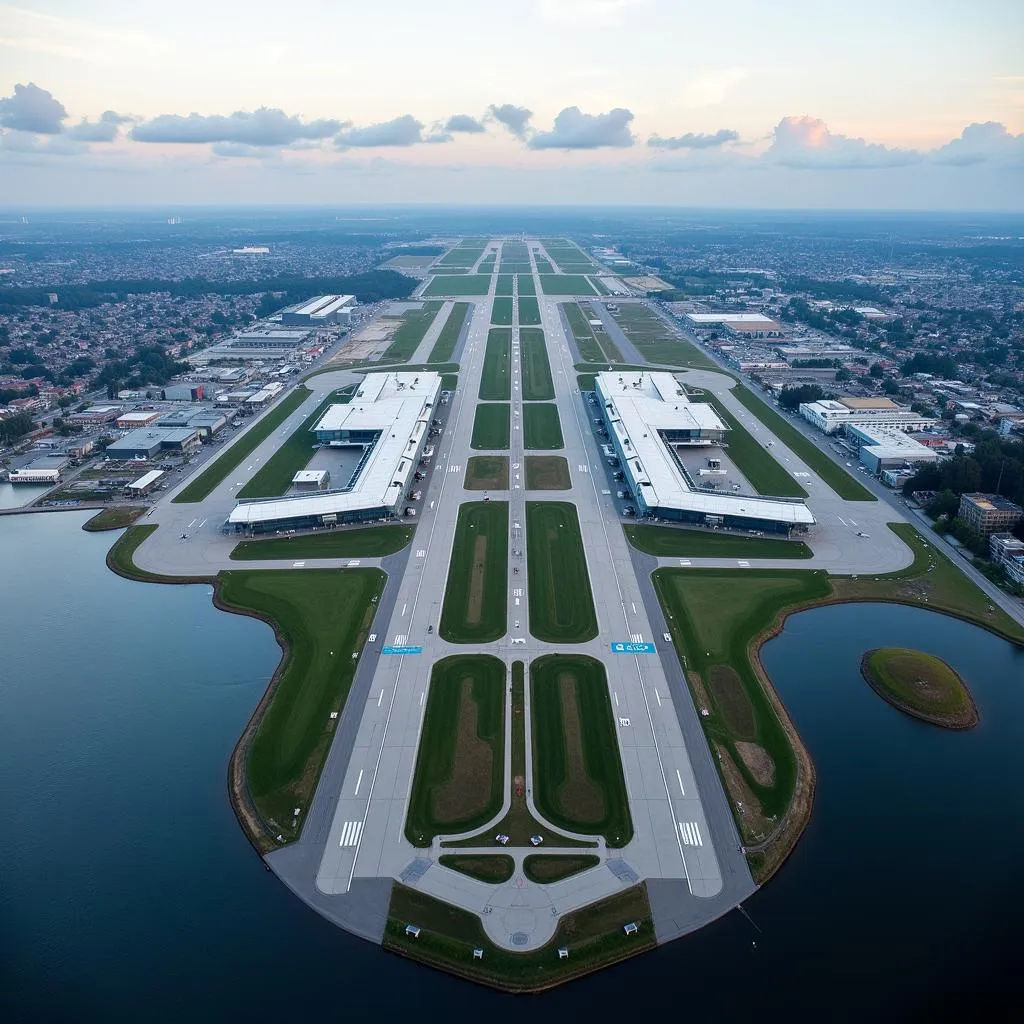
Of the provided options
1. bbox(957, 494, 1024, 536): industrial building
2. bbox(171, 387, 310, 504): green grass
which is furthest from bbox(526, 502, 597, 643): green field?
bbox(957, 494, 1024, 536): industrial building

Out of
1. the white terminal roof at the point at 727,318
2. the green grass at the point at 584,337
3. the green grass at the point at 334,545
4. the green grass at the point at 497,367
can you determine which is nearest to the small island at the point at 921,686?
the green grass at the point at 334,545

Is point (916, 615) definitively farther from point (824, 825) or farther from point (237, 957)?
point (237, 957)

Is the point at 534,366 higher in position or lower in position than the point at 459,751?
higher

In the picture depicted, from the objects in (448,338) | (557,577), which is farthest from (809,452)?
(448,338)

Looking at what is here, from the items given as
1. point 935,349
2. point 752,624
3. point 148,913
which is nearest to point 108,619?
point 148,913

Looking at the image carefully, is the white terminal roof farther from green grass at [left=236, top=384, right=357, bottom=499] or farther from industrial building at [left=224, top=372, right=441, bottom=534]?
green grass at [left=236, top=384, right=357, bottom=499]

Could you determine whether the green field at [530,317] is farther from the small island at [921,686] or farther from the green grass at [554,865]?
the green grass at [554,865]

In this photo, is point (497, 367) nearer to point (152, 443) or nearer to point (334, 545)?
point (152, 443)
